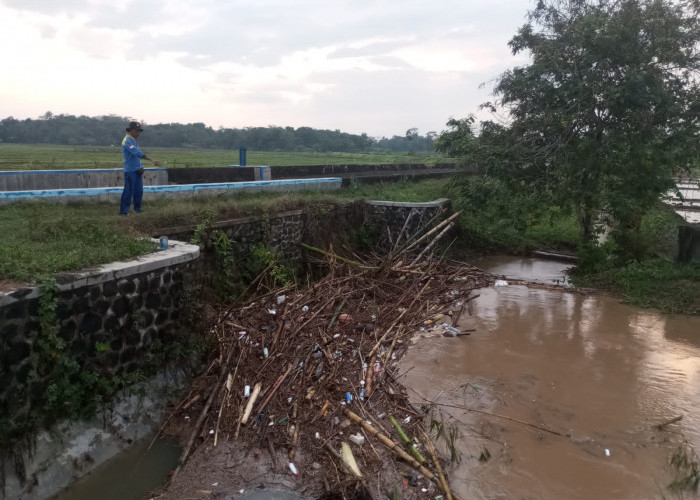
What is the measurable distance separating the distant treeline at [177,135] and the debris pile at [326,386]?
3014 centimetres

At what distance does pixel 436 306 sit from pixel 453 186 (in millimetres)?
5726

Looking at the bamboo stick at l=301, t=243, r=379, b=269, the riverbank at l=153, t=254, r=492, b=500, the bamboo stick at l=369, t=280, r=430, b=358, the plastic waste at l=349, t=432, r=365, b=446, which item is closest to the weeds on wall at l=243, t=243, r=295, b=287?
the riverbank at l=153, t=254, r=492, b=500

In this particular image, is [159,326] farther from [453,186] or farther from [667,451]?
[453,186]

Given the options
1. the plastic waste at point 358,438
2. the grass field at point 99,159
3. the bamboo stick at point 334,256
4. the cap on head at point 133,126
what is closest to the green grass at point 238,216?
the bamboo stick at point 334,256

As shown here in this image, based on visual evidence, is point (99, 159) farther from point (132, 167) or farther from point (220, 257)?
point (220, 257)

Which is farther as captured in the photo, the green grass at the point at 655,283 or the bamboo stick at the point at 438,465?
the green grass at the point at 655,283

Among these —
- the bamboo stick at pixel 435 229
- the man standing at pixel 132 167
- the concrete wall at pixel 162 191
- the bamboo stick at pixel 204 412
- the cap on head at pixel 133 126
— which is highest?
the cap on head at pixel 133 126

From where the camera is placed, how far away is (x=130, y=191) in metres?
8.14

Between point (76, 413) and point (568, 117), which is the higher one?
point (568, 117)

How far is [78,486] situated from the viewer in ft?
15.3

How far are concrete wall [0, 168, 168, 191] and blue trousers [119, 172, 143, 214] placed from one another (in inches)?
174

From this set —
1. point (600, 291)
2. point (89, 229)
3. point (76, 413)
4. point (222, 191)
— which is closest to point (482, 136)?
point (600, 291)

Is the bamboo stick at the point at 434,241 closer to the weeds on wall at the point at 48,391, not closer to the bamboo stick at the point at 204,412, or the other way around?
the bamboo stick at the point at 204,412

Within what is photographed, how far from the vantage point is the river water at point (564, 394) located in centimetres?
454
